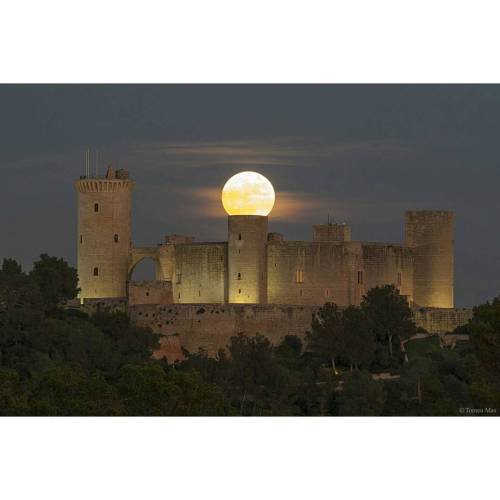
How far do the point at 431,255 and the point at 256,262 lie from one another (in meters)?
6.70

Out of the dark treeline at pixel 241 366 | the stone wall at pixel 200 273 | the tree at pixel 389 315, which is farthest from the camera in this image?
the stone wall at pixel 200 273

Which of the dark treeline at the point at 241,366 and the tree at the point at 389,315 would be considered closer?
the dark treeline at the point at 241,366


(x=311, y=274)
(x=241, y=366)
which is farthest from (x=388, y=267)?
(x=241, y=366)

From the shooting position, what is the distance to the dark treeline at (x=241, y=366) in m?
59.0

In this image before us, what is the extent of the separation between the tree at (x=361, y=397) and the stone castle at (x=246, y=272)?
296 inches

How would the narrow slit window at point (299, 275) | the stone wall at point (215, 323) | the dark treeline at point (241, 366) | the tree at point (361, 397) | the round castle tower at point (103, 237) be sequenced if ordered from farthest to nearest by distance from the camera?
the round castle tower at point (103, 237) < the narrow slit window at point (299, 275) < the stone wall at point (215, 323) < the tree at point (361, 397) < the dark treeline at point (241, 366)

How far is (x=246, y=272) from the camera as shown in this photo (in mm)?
75438

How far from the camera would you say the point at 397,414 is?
64188 millimetres

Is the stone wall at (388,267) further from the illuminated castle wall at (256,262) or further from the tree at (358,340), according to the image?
the tree at (358,340)

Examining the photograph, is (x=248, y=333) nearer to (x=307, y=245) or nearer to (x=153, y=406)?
(x=307, y=245)

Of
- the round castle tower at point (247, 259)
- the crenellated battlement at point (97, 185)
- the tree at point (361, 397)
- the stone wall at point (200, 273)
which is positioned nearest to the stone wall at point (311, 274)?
the round castle tower at point (247, 259)

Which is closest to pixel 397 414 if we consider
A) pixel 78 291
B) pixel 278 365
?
pixel 278 365

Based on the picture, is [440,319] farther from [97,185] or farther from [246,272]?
[97,185]

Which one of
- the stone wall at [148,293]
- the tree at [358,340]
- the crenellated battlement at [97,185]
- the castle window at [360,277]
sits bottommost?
the tree at [358,340]
